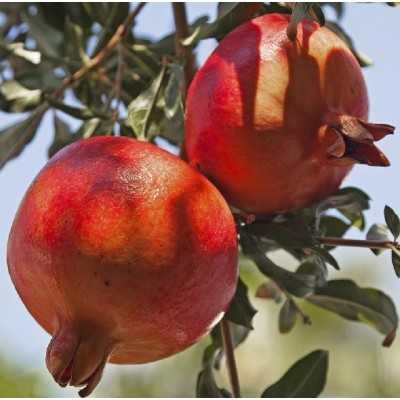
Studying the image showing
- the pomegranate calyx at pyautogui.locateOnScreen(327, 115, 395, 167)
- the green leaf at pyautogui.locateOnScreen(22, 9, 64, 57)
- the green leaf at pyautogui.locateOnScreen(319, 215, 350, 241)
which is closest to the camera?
the pomegranate calyx at pyautogui.locateOnScreen(327, 115, 395, 167)

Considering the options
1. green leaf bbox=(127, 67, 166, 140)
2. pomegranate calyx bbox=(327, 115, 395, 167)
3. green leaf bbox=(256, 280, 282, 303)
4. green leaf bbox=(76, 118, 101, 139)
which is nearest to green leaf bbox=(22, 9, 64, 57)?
green leaf bbox=(76, 118, 101, 139)

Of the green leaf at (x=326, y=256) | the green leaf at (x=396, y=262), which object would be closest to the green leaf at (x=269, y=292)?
the green leaf at (x=326, y=256)

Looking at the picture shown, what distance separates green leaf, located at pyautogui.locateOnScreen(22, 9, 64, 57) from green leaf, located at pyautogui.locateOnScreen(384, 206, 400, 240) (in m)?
0.89

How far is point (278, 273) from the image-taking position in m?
1.49

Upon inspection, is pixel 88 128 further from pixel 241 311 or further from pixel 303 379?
pixel 303 379

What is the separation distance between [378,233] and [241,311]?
0.25m

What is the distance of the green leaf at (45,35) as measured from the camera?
1.98 metres

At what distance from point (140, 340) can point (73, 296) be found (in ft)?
0.35

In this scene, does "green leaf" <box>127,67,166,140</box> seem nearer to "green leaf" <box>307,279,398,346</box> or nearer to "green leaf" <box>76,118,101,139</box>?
"green leaf" <box>76,118,101,139</box>

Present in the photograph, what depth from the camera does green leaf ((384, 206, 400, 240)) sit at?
4.48ft

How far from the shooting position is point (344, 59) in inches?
51.1

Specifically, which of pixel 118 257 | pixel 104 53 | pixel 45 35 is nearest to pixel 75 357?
pixel 118 257

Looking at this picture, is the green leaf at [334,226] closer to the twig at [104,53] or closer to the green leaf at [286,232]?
the green leaf at [286,232]

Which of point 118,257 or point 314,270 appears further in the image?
point 314,270
